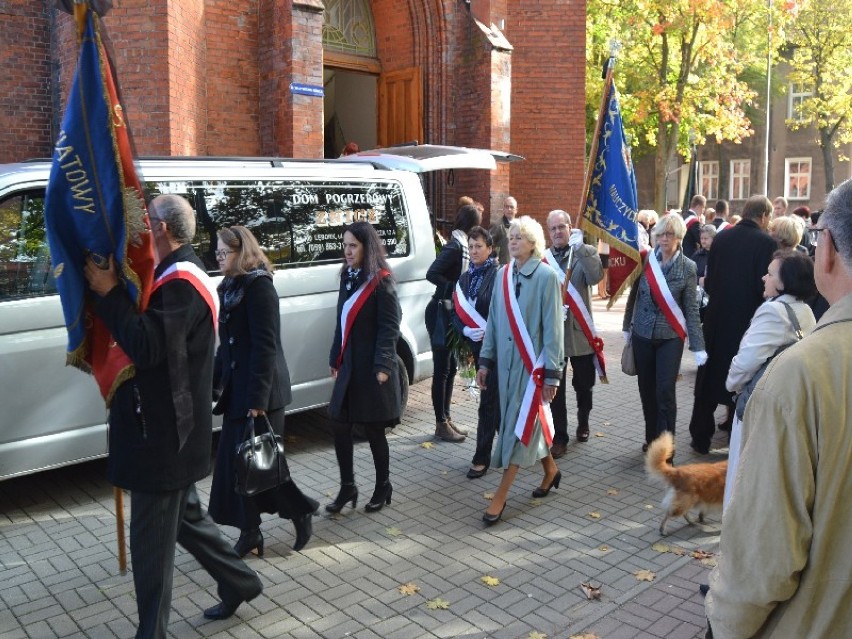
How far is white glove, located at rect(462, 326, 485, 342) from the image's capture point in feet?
23.4

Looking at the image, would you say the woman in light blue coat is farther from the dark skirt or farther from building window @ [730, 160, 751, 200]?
building window @ [730, 160, 751, 200]

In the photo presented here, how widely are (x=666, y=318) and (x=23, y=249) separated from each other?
15.7 ft

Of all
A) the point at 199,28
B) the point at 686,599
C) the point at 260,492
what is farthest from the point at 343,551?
the point at 199,28

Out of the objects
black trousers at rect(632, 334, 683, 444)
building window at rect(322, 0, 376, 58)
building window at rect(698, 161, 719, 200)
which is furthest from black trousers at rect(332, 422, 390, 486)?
building window at rect(698, 161, 719, 200)

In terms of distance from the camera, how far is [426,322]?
7855 mm

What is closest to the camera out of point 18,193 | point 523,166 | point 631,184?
point 18,193

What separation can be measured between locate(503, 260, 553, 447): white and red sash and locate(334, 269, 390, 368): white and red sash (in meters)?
0.91

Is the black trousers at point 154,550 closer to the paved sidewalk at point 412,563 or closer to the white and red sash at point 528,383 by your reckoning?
the paved sidewalk at point 412,563

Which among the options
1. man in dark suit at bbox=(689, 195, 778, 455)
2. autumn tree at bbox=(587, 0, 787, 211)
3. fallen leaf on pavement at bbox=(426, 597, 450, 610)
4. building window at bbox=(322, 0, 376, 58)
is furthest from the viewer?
autumn tree at bbox=(587, 0, 787, 211)

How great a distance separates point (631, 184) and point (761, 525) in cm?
559

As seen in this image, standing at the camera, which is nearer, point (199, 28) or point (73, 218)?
point (73, 218)

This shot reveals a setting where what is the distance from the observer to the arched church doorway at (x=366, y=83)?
15008 mm

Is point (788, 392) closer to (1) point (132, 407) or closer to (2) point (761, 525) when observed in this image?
(2) point (761, 525)

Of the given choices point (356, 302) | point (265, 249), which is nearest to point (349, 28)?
point (265, 249)
